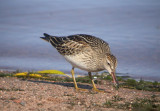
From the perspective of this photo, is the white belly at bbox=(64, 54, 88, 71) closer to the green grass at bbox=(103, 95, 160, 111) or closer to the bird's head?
the bird's head

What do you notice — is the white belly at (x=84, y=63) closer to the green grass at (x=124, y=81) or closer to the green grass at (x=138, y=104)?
the green grass at (x=124, y=81)

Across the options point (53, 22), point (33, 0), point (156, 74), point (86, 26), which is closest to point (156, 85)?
point (156, 74)

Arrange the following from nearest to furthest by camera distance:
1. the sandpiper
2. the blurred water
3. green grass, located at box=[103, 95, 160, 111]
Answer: green grass, located at box=[103, 95, 160, 111], the sandpiper, the blurred water

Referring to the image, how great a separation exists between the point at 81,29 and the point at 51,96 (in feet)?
24.1

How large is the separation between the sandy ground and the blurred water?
1.92 metres

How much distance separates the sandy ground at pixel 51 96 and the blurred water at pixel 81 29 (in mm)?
1921

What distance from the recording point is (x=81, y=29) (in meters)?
14.3

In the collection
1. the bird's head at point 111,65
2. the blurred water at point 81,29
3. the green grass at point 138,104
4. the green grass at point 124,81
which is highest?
the blurred water at point 81,29

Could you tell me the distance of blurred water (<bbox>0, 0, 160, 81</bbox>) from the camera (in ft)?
36.9

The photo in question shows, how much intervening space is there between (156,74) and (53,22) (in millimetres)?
6763

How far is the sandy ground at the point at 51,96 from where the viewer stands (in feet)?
21.4

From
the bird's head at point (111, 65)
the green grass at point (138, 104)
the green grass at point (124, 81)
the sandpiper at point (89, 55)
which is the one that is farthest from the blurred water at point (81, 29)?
the green grass at point (138, 104)

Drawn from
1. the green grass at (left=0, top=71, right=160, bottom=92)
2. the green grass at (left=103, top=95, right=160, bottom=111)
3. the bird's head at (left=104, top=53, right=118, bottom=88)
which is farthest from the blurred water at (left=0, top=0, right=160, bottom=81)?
the green grass at (left=103, top=95, right=160, bottom=111)

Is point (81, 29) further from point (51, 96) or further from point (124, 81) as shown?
point (51, 96)
